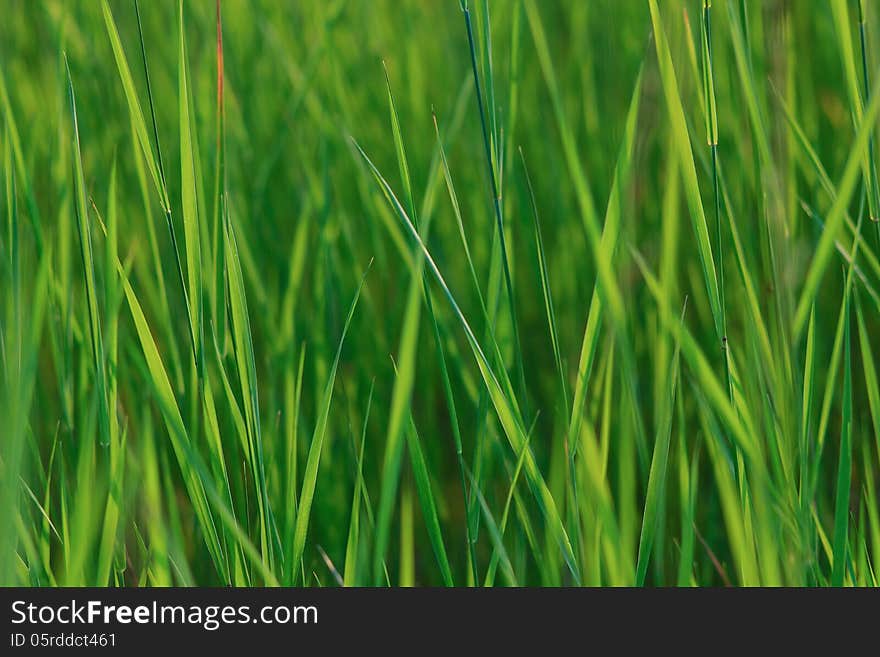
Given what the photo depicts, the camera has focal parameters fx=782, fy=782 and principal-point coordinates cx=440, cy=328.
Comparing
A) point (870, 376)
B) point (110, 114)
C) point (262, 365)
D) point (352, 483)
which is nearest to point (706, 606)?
point (870, 376)

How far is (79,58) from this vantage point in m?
0.82

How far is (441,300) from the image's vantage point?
2.45 ft

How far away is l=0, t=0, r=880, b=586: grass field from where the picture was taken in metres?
0.47

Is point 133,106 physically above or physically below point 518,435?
above

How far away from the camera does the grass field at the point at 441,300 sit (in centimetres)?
47

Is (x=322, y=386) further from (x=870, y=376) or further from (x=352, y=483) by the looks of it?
(x=870, y=376)

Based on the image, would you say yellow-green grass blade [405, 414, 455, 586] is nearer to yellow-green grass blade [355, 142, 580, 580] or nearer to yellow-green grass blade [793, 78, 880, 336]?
yellow-green grass blade [355, 142, 580, 580]

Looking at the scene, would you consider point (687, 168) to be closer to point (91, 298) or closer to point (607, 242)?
point (607, 242)

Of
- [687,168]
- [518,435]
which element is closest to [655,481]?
[518,435]

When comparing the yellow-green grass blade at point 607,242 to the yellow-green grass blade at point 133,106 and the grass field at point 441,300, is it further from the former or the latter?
the yellow-green grass blade at point 133,106

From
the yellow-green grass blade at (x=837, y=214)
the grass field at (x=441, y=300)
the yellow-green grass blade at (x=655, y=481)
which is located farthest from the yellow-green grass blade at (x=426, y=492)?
the yellow-green grass blade at (x=837, y=214)

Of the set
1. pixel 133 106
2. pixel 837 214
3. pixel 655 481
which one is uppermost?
pixel 133 106

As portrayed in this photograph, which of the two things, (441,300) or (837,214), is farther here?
(441,300)

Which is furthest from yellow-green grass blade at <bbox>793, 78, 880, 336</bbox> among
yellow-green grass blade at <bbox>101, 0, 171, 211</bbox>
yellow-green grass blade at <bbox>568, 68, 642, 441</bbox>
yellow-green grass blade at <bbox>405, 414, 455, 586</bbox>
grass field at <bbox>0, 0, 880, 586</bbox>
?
yellow-green grass blade at <bbox>101, 0, 171, 211</bbox>
